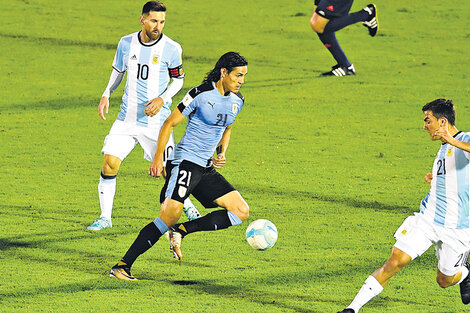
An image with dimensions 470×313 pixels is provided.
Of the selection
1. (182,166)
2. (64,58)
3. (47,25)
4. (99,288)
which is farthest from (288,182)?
(47,25)

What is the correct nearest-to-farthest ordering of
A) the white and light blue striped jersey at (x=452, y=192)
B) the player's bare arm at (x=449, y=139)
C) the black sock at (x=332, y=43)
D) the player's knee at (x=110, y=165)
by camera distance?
the player's bare arm at (x=449, y=139) → the white and light blue striped jersey at (x=452, y=192) → the player's knee at (x=110, y=165) → the black sock at (x=332, y=43)

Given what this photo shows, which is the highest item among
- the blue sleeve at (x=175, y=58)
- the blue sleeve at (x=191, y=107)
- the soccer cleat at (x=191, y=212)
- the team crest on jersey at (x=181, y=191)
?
the blue sleeve at (x=175, y=58)

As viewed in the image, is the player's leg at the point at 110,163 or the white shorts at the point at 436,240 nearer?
the white shorts at the point at 436,240

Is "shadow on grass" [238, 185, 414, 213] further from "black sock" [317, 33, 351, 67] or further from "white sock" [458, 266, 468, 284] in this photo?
"black sock" [317, 33, 351, 67]

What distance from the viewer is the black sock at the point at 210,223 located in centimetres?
750

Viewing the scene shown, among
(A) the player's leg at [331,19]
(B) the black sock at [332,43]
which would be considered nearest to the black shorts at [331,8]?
(A) the player's leg at [331,19]

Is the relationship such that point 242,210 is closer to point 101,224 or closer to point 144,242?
point 144,242

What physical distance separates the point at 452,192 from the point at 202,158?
7.11ft

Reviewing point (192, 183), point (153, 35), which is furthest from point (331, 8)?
point (192, 183)

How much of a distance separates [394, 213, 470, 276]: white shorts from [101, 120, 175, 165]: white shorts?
2.91 meters

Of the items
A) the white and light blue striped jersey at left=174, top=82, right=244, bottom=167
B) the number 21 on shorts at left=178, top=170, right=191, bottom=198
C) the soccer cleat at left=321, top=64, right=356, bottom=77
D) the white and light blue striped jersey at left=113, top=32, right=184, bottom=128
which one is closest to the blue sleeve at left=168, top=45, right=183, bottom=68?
the white and light blue striped jersey at left=113, top=32, right=184, bottom=128

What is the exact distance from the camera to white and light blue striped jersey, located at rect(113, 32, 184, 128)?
8.62 meters

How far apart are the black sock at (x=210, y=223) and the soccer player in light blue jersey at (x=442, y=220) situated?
166 cm

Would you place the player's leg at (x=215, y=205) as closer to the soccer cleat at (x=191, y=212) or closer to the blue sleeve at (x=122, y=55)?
the soccer cleat at (x=191, y=212)
